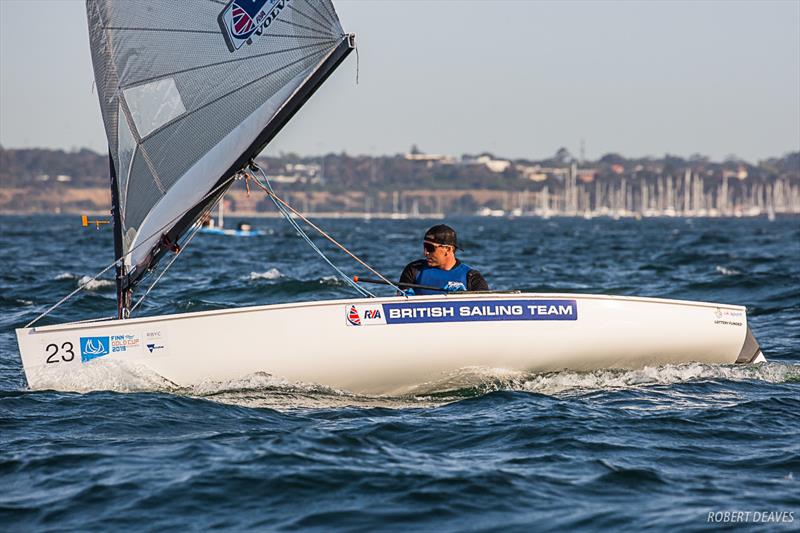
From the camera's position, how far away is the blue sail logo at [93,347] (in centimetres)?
817

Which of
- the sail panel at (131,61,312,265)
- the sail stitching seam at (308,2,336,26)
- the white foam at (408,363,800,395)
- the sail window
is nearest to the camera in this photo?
the sail stitching seam at (308,2,336,26)

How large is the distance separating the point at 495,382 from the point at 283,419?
6.03 ft

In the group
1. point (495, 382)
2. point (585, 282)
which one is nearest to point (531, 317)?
point (495, 382)

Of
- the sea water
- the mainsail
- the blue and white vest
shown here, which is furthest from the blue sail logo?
the blue and white vest

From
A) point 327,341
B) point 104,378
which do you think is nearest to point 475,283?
point 327,341

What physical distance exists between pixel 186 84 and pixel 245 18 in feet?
2.33

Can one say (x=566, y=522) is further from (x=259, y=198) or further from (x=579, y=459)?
(x=259, y=198)

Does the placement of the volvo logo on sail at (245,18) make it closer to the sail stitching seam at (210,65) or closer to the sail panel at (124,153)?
the sail stitching seam at (210,65)

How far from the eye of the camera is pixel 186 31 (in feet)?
27.9

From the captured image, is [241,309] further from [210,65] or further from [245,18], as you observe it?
[245,18]

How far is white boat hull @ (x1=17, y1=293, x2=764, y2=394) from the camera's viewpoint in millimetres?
8148

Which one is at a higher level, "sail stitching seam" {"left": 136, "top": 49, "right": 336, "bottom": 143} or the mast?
"sail stitching seam" {"left": 136, "top": 49, "right": 336, "bottom": 143}

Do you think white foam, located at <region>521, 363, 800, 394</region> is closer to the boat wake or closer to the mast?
the boat wake

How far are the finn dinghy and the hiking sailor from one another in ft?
2.30
